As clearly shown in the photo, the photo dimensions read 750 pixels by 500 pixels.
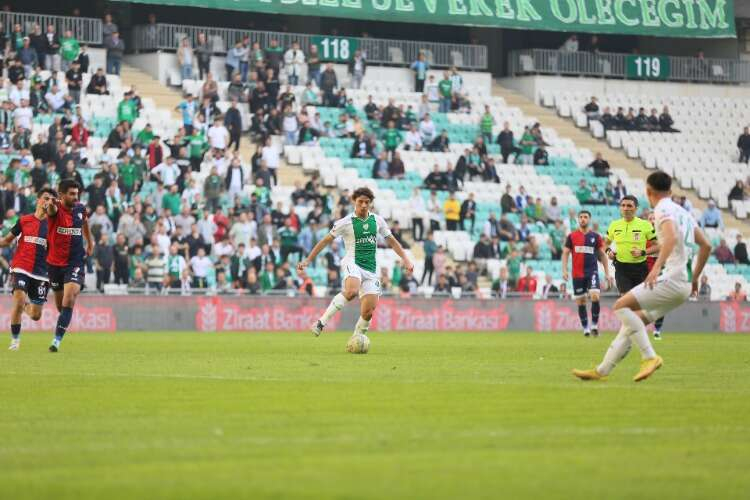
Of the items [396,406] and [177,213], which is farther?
[177,213]

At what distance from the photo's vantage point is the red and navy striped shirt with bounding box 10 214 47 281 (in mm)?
22859

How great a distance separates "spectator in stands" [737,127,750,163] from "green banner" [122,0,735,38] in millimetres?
5244

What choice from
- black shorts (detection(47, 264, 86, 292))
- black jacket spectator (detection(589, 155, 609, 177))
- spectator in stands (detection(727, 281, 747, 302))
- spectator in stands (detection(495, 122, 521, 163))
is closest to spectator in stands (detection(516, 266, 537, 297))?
spectator in stands (detection(727, 281, 747, 302))

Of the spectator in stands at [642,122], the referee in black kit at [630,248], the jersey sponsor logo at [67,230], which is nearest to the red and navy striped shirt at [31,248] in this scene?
the jersey sponsor logo at [67,230]

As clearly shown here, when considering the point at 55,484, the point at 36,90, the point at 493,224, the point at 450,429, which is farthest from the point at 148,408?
the point at 493,224

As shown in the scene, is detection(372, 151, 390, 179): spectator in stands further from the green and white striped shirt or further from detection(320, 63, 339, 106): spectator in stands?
the green and white striped shirt

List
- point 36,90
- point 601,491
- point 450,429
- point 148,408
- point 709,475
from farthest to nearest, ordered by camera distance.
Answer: point 36,90 → point 148,408 → point 450,429 → point 709,475 → point 601,491

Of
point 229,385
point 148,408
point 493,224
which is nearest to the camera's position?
point 148,408

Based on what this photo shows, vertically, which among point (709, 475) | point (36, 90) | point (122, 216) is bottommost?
point (709, 475)

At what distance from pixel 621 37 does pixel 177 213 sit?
2778 cm

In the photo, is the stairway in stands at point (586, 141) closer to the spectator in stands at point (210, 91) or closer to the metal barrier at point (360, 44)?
the metal barrier at point (360, 44)

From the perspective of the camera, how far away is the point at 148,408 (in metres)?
13.1

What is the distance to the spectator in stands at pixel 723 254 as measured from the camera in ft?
155

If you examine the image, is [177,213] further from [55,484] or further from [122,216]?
[55,484]
